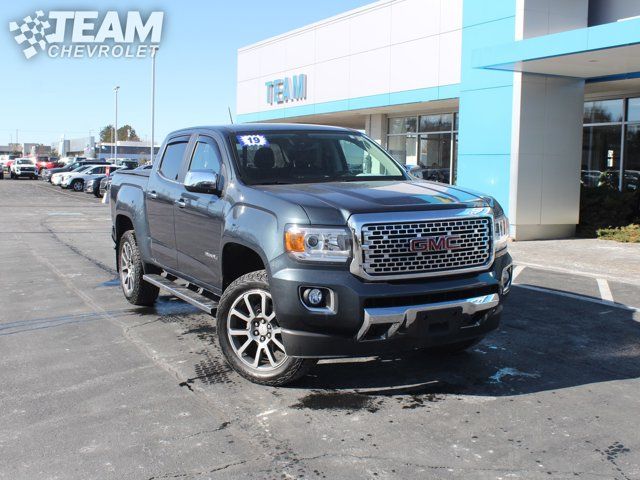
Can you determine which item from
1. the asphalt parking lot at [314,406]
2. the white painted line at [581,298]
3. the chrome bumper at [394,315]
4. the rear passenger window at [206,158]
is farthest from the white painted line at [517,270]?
the chrome bumper at [394,315]

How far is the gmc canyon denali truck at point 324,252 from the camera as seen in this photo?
446cm

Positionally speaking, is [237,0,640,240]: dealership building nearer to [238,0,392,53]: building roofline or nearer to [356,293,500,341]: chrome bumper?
[238,0,392,53]: building roofline

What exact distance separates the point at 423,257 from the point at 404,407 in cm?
103

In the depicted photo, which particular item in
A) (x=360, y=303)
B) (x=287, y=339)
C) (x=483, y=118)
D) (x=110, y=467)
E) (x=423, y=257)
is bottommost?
(x=110, y=467)

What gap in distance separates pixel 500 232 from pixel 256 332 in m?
2.02

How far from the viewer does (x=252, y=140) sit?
19.3 ft

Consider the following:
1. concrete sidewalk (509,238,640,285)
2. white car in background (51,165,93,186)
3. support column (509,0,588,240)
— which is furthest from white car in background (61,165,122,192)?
concrete sidewalk (509,238,640,285)

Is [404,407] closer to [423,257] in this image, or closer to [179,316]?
[423,257]

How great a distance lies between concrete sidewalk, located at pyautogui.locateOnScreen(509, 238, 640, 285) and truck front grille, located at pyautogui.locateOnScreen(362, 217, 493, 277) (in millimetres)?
5984

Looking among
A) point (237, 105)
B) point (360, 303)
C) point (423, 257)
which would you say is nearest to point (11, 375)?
point (360, 303)

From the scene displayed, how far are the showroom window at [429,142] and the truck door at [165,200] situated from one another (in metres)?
15.2

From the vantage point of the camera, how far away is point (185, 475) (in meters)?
3.59

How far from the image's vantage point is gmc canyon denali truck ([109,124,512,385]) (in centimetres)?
446

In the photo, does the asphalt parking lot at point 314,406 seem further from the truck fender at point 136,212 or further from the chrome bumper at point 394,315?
the truck fender at point 136,212
